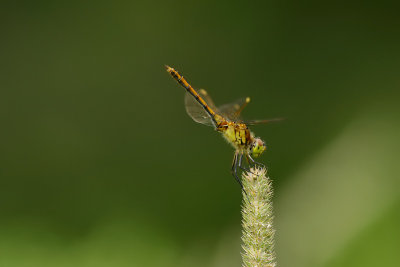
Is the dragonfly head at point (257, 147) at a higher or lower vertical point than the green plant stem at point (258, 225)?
lower

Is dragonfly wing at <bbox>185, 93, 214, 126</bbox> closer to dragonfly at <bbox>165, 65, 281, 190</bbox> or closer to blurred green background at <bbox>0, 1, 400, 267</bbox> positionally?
dragonfly at <bbox>165, 65, 281, 190</bbox>

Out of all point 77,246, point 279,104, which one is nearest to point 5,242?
point 77,246

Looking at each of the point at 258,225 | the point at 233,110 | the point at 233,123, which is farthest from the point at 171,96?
the point at 258,225

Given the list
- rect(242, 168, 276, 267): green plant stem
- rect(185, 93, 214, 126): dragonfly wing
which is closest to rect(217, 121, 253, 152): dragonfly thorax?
rect(185, 93, 214, 126): dragonfly wing

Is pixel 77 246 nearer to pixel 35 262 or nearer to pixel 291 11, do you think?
pixel 35 262

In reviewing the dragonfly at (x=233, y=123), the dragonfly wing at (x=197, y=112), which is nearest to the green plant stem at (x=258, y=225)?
the dragonfly at (x=233, y=123)

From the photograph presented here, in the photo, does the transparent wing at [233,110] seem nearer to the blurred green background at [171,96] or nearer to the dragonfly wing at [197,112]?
the dragonfly wing at [197,112]
